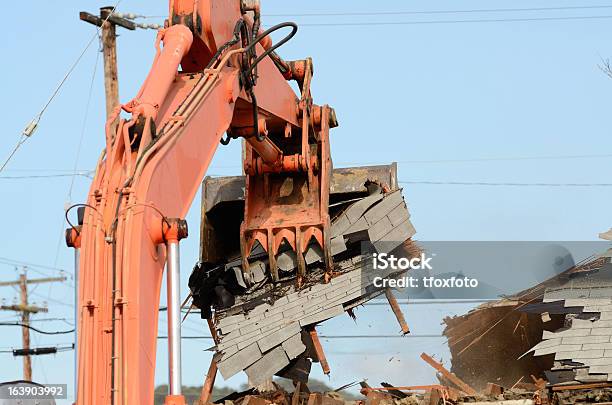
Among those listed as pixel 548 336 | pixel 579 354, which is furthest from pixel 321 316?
pixel 579 354

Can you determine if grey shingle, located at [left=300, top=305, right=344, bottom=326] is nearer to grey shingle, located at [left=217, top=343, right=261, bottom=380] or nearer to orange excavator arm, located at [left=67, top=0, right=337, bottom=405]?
grey shingle, located at [left=217, top=343, right=261, bottom=380]

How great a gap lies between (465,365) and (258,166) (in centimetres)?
610

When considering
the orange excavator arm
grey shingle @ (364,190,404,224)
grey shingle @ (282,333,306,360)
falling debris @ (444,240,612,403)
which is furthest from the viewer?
grey shingle @ (364,190,404,224)

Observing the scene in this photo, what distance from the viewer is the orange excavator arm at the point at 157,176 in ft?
28.2

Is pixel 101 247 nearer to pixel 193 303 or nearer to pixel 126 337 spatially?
pixel 126 337

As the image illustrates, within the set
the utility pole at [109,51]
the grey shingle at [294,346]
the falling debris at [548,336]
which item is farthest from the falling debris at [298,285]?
the utility pole at [109,51]

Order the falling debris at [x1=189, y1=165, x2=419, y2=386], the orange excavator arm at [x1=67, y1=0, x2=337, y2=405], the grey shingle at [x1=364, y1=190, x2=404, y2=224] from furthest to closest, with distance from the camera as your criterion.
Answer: the grey shingle at [x1=364, y1=190, x2=404, y2=224] < the falling debris at [x1=189, y1=165, x2=419, y2=386] < the orange excavator arm at [x1=67, y1=0, x2=337, y2=405]

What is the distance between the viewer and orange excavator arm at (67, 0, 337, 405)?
8.61m

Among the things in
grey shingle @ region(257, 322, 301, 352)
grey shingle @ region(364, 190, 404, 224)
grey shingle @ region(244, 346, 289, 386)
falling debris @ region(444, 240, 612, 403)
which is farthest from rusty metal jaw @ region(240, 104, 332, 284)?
falling debris @ region(444, 240, 612, 403)

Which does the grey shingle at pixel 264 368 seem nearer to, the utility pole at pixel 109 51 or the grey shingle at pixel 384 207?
the grey shingle at pixel 384 207

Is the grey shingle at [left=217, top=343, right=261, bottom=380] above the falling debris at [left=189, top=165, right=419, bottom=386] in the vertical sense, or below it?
below

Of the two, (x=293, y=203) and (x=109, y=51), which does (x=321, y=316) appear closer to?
(x=293, y=203)

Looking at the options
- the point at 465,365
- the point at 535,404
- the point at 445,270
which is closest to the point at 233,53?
the point at 535,404

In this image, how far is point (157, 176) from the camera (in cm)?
943
